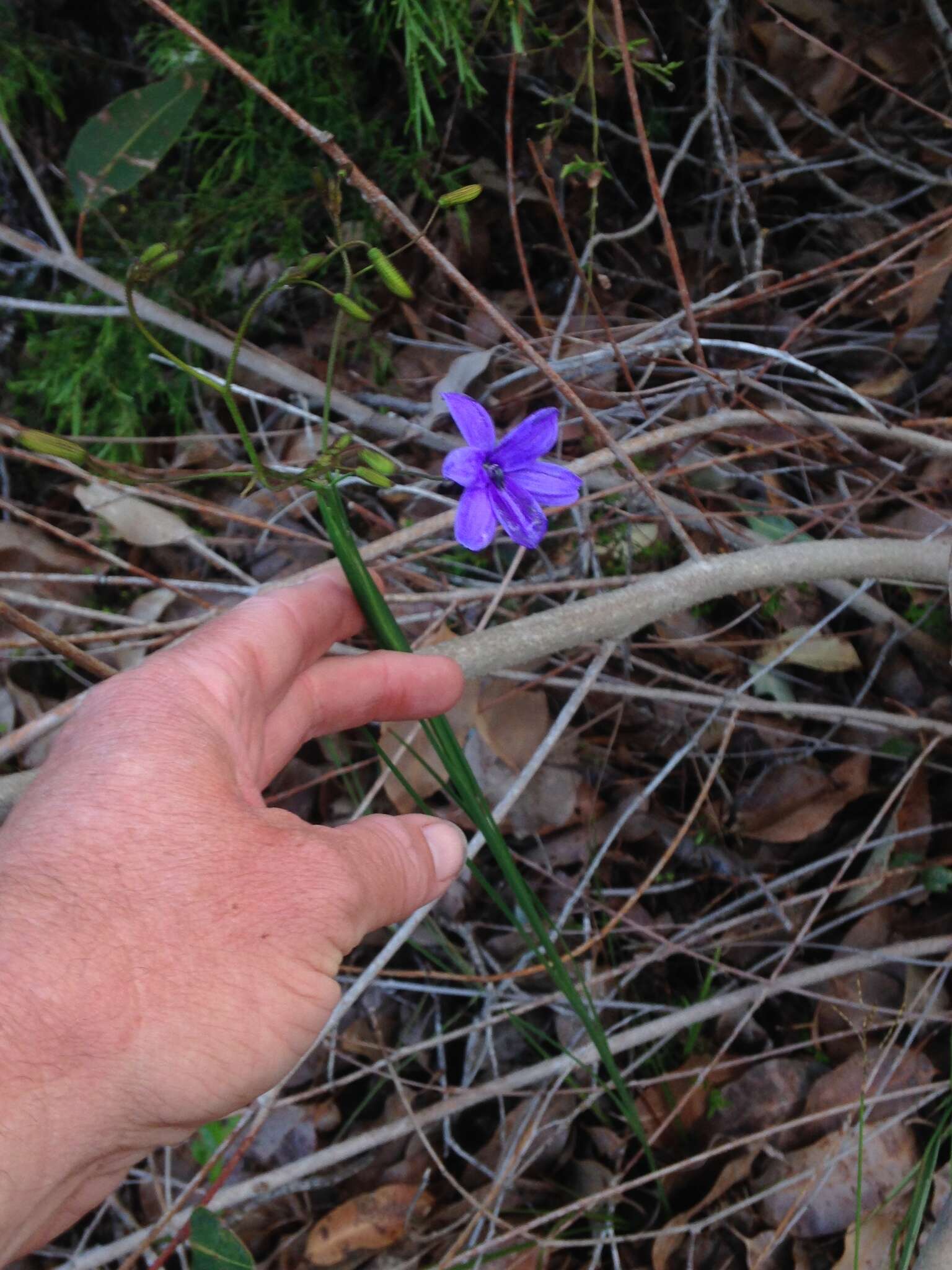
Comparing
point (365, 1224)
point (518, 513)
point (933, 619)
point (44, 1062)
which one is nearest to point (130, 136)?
point (518, 513)

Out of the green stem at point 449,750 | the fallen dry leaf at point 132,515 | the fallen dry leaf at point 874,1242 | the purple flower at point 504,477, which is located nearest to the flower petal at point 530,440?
the purple flower at point 504,477

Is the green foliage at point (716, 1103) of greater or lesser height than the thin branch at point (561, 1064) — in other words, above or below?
below

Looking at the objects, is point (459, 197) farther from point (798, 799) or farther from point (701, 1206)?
point (701, 1206)

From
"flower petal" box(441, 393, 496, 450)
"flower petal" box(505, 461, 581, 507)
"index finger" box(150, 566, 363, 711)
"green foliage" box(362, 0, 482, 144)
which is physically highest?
"green foliage" box(362, 0, 482, 144)

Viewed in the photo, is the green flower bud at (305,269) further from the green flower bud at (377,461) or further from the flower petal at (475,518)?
the flower petal at (475,518)

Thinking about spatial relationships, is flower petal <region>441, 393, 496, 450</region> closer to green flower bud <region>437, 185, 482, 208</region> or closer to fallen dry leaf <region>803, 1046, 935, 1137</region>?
green flower bud <region>437, 185, 482, 208</region>

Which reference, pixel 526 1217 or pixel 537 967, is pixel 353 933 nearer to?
pixel 537 967

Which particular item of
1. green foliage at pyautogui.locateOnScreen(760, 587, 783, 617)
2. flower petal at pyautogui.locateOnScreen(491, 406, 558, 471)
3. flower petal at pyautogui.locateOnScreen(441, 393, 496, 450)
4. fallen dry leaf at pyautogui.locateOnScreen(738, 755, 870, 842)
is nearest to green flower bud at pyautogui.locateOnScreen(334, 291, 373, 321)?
flower petal at pyautogui.locateOnScreen(441, 393, 496, 450)
